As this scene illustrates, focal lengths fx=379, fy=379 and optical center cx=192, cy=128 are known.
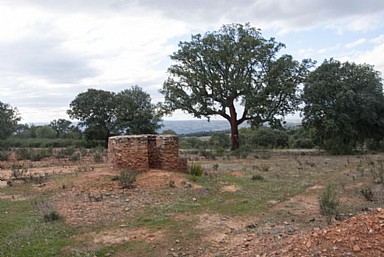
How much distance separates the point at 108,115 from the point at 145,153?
2266 centimetres

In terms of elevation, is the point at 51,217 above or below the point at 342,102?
below

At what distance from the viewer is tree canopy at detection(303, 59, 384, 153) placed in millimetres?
22361

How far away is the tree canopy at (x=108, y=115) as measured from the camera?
33188 millimetres

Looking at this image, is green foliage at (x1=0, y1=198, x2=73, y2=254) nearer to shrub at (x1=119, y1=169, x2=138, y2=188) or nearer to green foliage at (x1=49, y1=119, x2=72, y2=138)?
shrub at (x1=119, y1=169, x2=138, y2=188)

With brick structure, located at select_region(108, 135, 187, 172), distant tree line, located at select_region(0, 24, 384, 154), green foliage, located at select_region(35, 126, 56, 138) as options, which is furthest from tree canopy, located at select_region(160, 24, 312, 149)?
green foliage, located at select_region(35, 126, 56, 138)

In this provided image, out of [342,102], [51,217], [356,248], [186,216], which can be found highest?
[342,102]

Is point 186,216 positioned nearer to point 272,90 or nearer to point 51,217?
point 51,217

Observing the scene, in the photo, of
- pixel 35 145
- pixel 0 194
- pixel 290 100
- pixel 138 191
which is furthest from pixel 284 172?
pixel 35 145

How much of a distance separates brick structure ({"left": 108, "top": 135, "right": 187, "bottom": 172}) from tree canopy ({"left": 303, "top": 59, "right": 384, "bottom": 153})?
12.6 metres

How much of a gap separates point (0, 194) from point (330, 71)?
19804 mm

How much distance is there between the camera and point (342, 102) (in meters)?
22.1

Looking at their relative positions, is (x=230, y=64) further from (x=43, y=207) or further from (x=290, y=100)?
(x=43, y=207)

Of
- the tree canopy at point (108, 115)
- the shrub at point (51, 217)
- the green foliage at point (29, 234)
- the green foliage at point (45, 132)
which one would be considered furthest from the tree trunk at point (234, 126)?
the green foliage at point (45, 132)

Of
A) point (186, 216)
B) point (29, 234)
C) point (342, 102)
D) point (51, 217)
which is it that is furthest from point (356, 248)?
point (342, 102)
